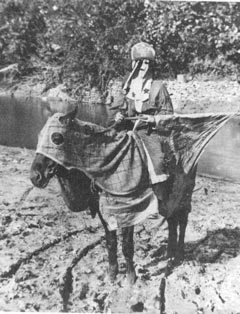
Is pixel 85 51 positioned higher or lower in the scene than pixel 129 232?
higher

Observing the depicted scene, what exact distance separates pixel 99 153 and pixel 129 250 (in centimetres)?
68

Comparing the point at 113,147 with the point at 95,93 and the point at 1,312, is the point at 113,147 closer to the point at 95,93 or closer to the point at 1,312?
the point at 1,312

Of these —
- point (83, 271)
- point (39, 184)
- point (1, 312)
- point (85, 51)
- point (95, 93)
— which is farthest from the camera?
point (95, 93)

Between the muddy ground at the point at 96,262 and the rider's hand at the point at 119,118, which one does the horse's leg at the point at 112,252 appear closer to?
the muddy ground at the point at 96,262

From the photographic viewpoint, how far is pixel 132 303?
288cm

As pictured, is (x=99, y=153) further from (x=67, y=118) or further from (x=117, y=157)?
(x=67, y=118)

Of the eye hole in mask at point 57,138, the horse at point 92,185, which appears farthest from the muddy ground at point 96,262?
the eye hole in mask at point 57,138

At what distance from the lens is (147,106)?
2916mm

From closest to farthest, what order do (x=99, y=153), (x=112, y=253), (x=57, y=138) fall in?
1. (x=57, y=138)
2. (x=99, y=153)
3. (x=112, y=253)

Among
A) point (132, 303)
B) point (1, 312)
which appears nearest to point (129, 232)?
point (132, 303)

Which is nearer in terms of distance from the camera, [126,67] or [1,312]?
[1,312]

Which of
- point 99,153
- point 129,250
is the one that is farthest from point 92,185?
point 129,250

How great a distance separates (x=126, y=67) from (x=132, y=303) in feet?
18.8

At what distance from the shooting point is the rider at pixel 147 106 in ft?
9.11
